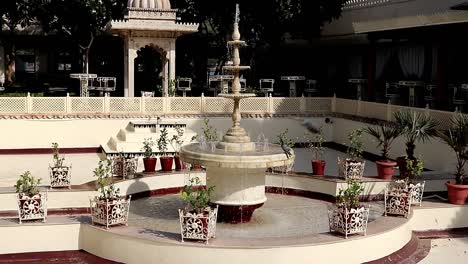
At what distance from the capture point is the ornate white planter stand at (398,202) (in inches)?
400

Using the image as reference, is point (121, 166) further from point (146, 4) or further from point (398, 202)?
point (146, 4)

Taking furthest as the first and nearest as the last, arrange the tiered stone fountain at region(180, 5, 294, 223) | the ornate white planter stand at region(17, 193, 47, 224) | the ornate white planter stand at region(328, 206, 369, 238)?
the tiered stone fountain at region(180, 5, 294, 223), the ornate white planter stand at region(17, 193, 47, 224), the ornate white planter stand at region(328, 206, 369, 238)

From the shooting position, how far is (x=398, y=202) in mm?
10242

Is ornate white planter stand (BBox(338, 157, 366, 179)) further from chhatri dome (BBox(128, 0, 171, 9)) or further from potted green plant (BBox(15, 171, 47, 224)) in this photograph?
chhatri dome (BBox(128, 0, 171, 9))

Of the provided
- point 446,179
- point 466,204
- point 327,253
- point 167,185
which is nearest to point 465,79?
point 446,179

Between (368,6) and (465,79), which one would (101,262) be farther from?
(368,6)

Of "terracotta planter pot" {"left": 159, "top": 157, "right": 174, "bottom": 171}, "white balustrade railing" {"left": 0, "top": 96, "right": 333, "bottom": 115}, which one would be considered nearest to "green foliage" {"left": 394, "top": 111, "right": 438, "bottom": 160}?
"terracotta planter pot" {"left": 159, "top": 157, "right": 174, "bottom": 171}

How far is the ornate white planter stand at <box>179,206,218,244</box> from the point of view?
8.46 meters

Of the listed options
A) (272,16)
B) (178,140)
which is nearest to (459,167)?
(178,140)

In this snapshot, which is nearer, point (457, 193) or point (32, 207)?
point (32, 207)

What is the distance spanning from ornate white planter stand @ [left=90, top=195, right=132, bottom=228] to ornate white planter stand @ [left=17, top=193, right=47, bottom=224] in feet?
2.67

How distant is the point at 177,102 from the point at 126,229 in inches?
460

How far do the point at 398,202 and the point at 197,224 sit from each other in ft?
12.2

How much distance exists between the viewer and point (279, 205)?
11.9 meters
